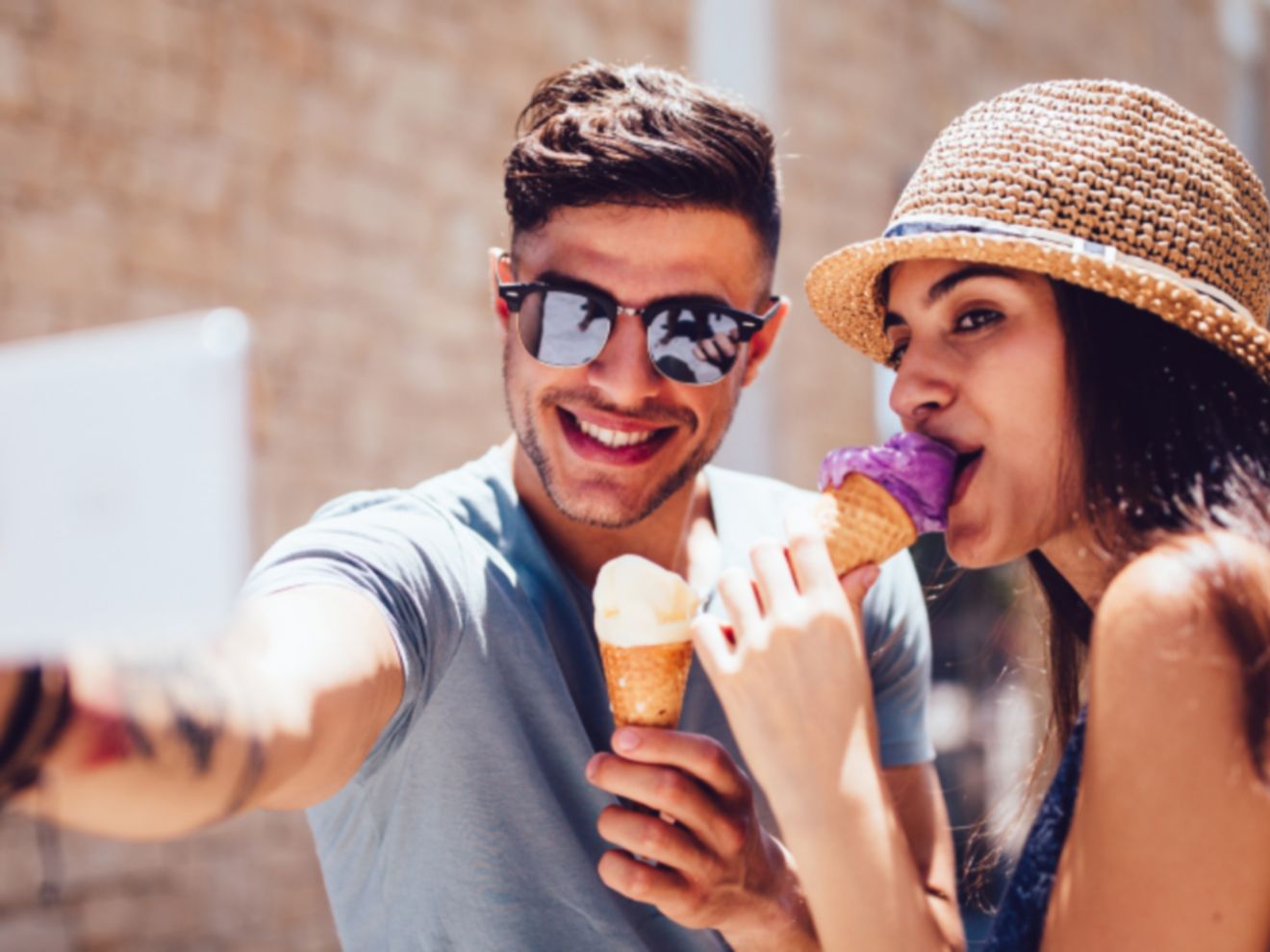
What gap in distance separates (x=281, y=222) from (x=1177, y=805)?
5505mm

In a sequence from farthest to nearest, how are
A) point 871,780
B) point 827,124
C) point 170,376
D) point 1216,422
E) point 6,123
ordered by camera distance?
point 827,124, point 6,123, point 1216,422, point 871,780, point 170,376

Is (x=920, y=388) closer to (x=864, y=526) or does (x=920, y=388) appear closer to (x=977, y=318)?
(x=977, y=318)

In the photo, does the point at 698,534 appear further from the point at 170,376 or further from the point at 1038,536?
the point at 170,376

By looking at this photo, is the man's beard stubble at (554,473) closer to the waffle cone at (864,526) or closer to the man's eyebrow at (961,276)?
the waffle cone at (864,526)

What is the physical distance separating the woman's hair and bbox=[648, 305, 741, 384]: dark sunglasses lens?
78 cm

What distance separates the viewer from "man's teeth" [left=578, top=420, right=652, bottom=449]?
8.52 ft

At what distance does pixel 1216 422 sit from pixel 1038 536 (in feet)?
1.13

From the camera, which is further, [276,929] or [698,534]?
[276,929]

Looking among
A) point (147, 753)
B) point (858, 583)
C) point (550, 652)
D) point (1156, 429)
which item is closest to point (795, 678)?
point (858, 583)

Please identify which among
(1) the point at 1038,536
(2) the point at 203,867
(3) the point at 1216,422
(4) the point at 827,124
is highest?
(4) the point at 827,124

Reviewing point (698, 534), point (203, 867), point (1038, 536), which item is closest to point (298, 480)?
point (203, 867)

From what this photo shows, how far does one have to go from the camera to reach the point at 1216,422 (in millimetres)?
1992

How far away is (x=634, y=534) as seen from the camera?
279cm

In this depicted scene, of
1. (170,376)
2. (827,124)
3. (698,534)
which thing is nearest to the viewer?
(170,376)
